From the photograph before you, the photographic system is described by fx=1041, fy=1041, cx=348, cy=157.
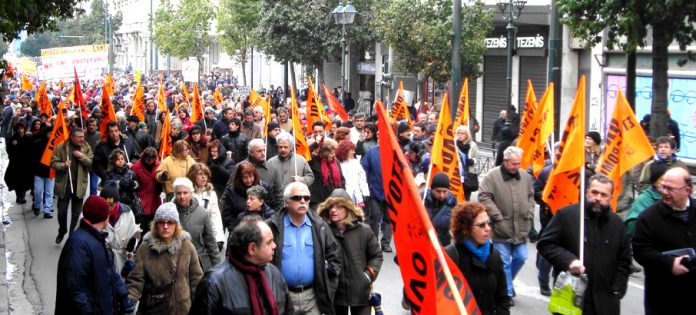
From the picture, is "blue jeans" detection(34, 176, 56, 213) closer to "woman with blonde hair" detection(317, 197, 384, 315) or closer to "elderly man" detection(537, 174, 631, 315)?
"woman with blonde hair" detection(317, 197, 384, 315)

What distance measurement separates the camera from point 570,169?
8.16 meters

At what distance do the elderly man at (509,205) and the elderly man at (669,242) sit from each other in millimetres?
2838

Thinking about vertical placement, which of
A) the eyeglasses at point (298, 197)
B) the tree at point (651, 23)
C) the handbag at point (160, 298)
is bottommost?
the handbag at point (160, 298)

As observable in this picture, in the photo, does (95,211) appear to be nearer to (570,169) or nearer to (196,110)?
(570,169)

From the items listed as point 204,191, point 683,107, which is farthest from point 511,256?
point 683,107

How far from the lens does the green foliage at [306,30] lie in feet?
123

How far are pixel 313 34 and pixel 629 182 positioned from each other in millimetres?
27912

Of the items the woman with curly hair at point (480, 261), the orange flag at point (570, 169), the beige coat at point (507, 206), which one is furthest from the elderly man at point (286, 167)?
the woman with curly hair at point (480, 261)

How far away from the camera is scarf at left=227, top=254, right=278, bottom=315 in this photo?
4.91 meters

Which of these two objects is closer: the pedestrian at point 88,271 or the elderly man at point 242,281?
the elderly man at point 242,281

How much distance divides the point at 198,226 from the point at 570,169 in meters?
2.94

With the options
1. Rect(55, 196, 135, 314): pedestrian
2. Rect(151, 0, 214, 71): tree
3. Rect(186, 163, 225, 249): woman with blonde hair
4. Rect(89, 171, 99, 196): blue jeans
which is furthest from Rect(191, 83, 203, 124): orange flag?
Rect(151, 0, 214, 71): tree

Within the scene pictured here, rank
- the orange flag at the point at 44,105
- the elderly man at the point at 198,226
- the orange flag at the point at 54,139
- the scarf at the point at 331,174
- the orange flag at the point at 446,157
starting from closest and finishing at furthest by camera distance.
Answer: the elderly man at the point at 198,226
the orange flag at the point at 446,157
the scarf at the point at 331,174
the orange flag at the point at 54,139
the orange flag at the point at 44,105

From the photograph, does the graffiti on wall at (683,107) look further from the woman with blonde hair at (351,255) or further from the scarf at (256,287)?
the scarf at (256,287)
